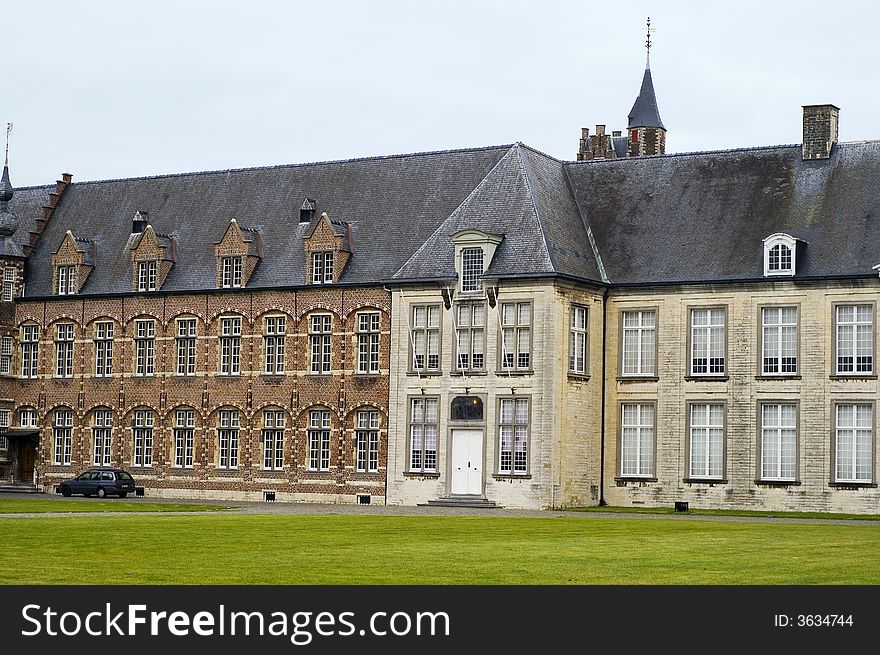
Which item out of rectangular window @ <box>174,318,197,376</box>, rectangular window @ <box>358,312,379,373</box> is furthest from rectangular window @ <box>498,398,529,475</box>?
rectangular window @ <box>174,318,197,376</box>

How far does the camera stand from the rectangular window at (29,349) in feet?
200

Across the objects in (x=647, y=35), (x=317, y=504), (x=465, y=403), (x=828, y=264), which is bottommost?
(x=317, y=504)

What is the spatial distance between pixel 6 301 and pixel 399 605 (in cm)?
4592

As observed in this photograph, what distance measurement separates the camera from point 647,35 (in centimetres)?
Answer: 7288

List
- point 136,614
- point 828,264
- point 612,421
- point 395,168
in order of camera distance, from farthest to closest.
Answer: point 395,168
point 612,421
point 828,264
point 136,614

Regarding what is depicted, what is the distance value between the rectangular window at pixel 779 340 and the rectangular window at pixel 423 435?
1025 centimetres

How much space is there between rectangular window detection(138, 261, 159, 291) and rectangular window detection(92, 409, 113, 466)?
4762 mm

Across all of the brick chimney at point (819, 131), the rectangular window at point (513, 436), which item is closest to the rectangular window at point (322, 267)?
the rectangular window at point (513, 436)

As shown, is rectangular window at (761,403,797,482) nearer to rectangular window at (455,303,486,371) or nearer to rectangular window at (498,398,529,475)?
rectangular window at (498,398,529,475)

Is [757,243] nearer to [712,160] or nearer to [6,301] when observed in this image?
[712,160]

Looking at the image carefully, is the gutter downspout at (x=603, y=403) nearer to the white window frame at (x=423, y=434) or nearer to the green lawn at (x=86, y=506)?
the white window frame at (x=423, y=434)

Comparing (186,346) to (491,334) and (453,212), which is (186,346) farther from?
(491,334)

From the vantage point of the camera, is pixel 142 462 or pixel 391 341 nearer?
pixel 391 341

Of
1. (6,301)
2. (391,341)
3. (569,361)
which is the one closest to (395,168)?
(391,341)
